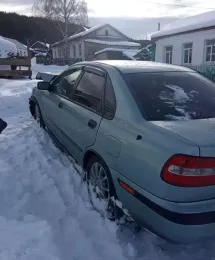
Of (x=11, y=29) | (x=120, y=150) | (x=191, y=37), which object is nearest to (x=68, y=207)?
(x=120, y=150)

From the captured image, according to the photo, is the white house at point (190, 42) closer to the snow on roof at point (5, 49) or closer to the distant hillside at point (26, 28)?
the snow on roof at point (5, 49)

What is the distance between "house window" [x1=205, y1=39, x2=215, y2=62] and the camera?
14.9 meters

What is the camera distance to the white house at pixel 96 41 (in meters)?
38.2

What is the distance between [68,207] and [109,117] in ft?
3.52

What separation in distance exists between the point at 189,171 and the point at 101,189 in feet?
3.75

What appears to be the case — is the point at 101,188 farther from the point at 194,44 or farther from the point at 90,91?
the point at 194,44

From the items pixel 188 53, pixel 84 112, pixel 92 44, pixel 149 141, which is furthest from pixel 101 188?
pixel 92 44

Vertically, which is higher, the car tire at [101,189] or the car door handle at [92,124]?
the car door handle at [92,124]

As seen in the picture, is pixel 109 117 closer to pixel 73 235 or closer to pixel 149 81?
pixel 149 81

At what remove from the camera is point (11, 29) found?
56.1m

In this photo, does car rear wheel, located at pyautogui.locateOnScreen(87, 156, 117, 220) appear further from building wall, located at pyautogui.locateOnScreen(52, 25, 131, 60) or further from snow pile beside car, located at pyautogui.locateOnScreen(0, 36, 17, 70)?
building wall, located at pyautogui.locateOnScreen(52, 25, 131, 60)

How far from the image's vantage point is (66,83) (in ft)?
12.8

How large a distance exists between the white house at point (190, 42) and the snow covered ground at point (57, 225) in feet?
43.3

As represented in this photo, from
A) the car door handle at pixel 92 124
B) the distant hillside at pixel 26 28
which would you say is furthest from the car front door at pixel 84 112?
the distant hillside at pixel 26 28
